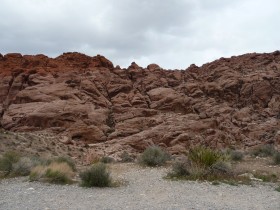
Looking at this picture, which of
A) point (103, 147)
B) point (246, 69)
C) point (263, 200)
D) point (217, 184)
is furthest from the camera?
point (246, 69)

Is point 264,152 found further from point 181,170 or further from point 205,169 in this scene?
point 181,170

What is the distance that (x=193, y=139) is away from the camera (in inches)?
1508

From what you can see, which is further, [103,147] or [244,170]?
[103,147]

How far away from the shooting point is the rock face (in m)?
40.3

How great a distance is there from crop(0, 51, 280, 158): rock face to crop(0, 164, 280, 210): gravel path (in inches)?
817

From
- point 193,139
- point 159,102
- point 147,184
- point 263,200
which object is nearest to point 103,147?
point 193,139

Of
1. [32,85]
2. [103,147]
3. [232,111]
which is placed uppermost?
[32,85]

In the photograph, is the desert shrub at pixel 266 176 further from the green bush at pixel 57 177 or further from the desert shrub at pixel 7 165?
the desert shrub at pixel 7 165

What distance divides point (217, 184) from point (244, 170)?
525 centimetres

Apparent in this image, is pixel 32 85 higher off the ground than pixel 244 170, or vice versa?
pixel 32 85

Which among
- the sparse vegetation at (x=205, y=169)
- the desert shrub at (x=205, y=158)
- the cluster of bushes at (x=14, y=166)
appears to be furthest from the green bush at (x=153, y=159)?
the cluster of bushes at (x=14, y=166)

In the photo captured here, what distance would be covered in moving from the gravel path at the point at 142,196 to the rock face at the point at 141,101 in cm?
2075

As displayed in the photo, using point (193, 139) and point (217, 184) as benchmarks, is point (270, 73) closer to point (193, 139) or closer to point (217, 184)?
point (193, 139)

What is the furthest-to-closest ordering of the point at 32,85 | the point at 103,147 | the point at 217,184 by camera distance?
the point at 32,85, the point at 103,147, the point at 217,184
